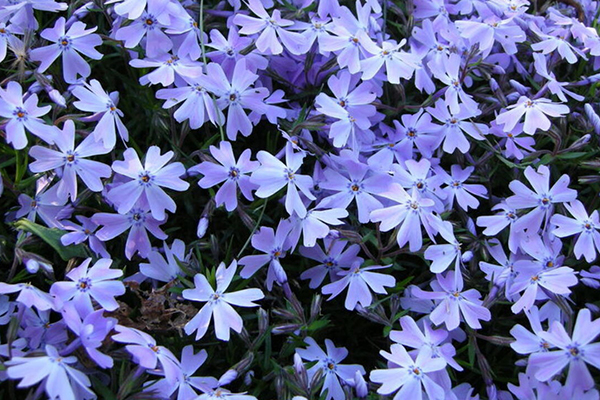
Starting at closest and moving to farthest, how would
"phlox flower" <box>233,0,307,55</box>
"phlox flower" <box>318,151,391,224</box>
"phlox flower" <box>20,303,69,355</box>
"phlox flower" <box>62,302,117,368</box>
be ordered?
"phlox flower" <box>62,302,117,368</box> → "phlox flower" <box>20,303,69,355</box> → "phlox flower" <box>318,151,391,224</box> → "phlox flower" <box>233,0,307,55</box>

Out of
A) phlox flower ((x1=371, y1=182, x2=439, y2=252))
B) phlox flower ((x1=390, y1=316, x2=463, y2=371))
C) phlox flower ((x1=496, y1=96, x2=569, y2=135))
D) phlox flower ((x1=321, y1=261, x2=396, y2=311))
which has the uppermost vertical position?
phlox flower ((x1=496, y1=96, x2=569, y2=135))

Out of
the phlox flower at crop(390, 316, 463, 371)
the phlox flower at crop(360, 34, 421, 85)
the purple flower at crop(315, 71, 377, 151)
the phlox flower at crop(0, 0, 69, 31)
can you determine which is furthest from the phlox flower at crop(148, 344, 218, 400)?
the phlox flower at crop(0, 0, 69, 31)

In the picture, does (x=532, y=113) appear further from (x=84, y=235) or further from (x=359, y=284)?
(x=84, y=235)

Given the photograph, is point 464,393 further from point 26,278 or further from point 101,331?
point 26,278

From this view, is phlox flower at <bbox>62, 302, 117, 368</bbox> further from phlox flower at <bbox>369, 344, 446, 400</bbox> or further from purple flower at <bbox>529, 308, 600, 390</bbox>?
purple flower at <bbox>529, 308, 600, 390</bbox>

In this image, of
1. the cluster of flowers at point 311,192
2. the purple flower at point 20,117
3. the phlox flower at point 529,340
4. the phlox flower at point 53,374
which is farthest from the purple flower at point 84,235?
the phlox flower at point 529,340

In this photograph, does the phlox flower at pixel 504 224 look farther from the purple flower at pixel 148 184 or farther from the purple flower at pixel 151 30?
the purple flower at pixel 151 30

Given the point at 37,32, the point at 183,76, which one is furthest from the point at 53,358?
the point at 37,32
